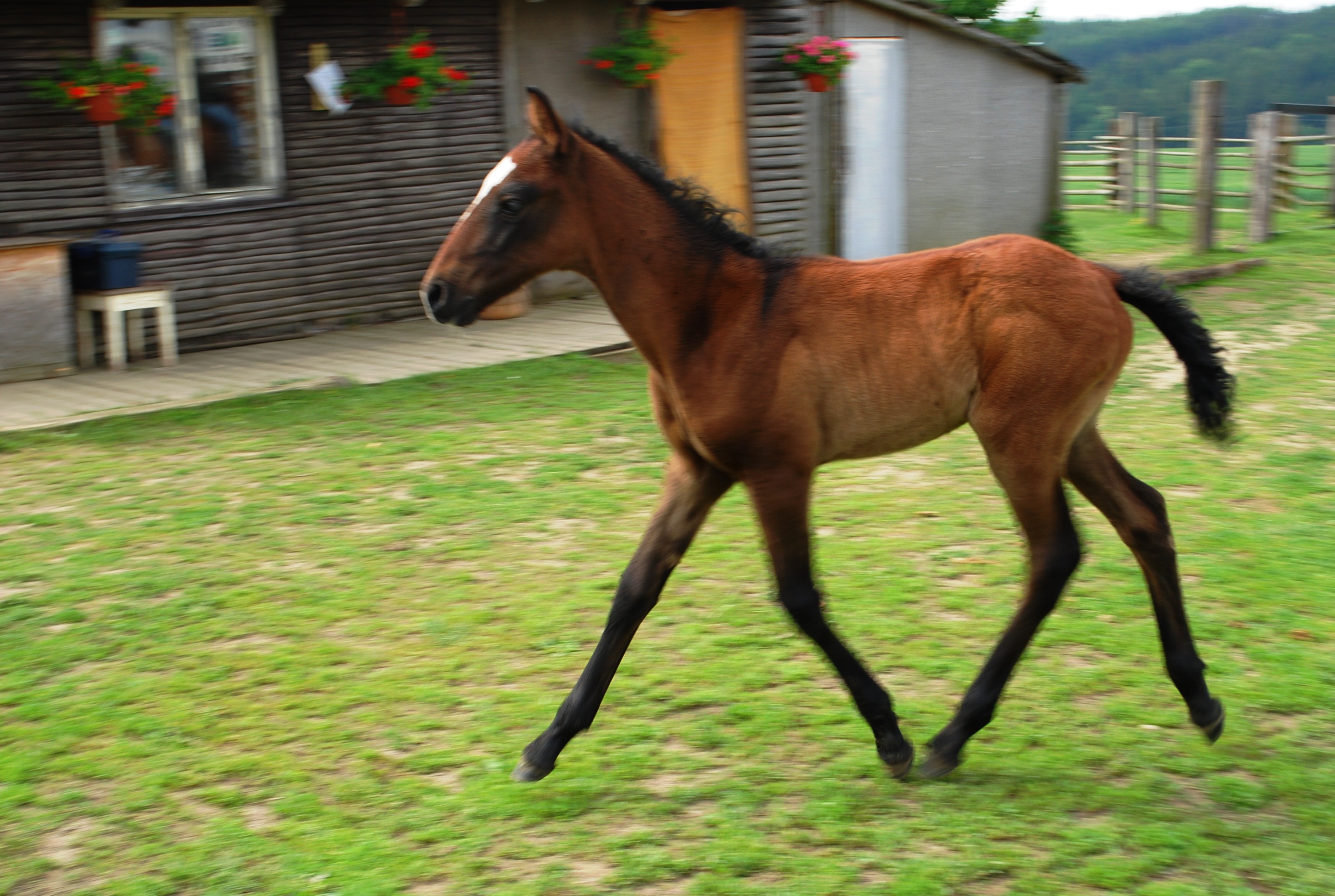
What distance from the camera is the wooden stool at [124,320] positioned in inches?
375

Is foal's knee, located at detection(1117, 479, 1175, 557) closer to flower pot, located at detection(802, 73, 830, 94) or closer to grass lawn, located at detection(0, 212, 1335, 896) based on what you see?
grass lawn, located at detection(0, 212, 1335, 896)

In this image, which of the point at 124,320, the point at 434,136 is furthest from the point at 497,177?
the point at 434,136

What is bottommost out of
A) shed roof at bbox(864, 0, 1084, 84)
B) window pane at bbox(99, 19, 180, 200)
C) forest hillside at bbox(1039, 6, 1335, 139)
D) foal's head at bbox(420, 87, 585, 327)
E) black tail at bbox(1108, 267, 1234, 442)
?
black tail at bbox(1108, 267, 1234, 442)

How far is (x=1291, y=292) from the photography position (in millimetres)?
12750

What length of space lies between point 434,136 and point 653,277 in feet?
28.5

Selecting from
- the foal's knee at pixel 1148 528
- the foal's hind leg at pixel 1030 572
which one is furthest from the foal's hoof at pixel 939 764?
the foal's knee at pixel 1148 528

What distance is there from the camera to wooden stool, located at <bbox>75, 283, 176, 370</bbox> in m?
9.53

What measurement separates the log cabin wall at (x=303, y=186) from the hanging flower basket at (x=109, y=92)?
0.21m

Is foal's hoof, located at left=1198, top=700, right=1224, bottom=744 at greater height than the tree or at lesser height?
lesser

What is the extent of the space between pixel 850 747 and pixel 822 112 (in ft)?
37.7

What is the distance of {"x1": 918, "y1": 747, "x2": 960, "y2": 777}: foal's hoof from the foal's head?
1.83 meters

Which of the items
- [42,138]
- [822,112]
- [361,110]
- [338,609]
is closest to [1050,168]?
[822,112]

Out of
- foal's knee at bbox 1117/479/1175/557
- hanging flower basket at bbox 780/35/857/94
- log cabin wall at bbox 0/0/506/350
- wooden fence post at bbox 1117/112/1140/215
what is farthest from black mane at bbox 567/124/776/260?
wooden fence post at bbox 1117/112/1140/215

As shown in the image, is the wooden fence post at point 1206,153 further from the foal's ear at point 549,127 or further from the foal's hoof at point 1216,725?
the foal's ear at point 549,127
